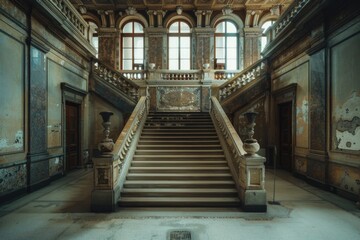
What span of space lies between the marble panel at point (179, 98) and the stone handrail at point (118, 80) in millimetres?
1754

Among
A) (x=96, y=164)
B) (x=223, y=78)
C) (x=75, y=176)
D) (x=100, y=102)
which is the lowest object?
(x=75, y=176)

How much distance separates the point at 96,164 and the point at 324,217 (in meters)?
4.64

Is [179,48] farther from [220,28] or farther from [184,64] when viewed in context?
[220,28]

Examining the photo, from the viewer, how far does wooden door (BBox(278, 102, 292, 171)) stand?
952 cm

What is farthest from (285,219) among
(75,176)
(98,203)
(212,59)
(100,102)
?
(212,59)

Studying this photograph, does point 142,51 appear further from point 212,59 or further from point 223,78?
point 223,78

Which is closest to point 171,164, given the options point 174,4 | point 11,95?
point 11,95

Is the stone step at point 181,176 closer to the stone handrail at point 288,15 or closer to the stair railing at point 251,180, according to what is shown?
the stair railing at point 251,180

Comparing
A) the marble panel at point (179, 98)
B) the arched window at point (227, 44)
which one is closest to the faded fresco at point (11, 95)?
the marble panel at point (179, 98)

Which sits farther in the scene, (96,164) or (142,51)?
(142,51)

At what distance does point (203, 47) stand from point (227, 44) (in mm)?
1484

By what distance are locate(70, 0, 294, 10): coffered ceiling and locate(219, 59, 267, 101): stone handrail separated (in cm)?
477

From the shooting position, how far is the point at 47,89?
25.0ft

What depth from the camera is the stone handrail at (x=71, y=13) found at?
8023mm
